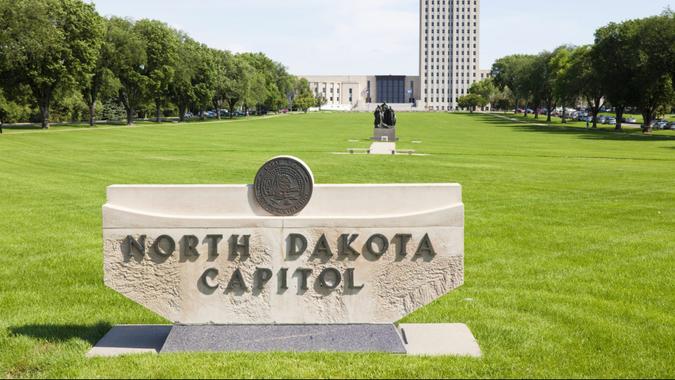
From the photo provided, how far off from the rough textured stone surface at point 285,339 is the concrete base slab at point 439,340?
22 cm

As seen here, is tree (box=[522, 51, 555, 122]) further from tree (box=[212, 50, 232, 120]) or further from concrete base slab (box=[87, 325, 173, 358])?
concrete base slab (box=[87, 325, 173, 358])

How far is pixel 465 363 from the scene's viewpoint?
6270 millimetres

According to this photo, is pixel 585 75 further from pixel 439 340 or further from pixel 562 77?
pixel 439 340

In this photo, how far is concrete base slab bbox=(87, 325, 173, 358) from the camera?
21.7ft

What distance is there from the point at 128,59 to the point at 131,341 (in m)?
73.6

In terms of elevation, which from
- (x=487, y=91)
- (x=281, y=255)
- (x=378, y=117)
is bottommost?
(x=281, y=255)

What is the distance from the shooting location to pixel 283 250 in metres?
6.81

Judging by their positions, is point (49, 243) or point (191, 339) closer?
point (191, 339)

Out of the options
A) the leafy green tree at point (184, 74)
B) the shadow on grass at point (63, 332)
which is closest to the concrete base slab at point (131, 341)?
the shadow on grass at point (63, 332)

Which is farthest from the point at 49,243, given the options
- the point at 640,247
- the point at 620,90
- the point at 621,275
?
the point at 620,90

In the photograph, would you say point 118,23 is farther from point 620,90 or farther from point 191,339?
point 191,339

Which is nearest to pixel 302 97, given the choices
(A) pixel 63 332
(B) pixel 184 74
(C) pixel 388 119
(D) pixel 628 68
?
(B) pixel 184 74

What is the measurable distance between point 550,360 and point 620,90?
6617 centimetres

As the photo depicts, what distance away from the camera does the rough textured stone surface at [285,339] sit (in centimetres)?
657
